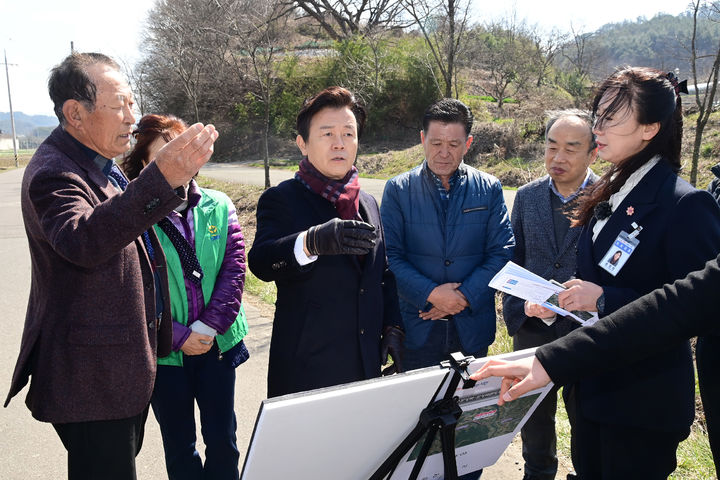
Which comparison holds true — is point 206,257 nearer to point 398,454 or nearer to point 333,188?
Answer: point 333,188

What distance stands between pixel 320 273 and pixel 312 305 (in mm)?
148

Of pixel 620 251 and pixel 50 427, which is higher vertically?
pixel 620 251

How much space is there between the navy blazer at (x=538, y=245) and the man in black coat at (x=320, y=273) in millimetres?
930

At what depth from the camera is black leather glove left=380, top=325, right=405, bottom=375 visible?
8.41 ft

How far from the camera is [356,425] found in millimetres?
1301

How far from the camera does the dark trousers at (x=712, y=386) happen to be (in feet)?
6.91

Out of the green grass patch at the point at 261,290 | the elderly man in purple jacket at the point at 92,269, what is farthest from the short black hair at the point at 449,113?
the green grass patch at the point at 261,290

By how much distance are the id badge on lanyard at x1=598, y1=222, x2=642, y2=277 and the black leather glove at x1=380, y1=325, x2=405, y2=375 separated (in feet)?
3.46

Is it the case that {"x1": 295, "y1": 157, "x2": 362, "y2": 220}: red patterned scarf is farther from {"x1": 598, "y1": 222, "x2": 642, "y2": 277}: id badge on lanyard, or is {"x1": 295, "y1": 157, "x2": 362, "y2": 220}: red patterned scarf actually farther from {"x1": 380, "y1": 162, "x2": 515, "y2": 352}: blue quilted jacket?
{"x1": 598, "y1": 222, "x2": 642, "y2": 277}: id badge on lanyard

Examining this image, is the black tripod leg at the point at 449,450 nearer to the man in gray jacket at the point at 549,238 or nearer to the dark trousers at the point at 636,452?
the dark trousers at the point at 636,452

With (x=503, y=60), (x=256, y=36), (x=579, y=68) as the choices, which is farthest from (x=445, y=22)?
(x=579, y=68)

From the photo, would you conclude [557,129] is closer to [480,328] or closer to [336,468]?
[480,328]

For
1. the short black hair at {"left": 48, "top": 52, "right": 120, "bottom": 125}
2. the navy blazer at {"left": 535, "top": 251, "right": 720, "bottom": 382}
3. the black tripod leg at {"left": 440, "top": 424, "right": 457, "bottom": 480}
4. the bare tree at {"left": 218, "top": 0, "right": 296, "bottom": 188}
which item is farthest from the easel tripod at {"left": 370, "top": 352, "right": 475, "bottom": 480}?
the bare tree at {"left": 218, "top": 0, "right": 296, "bottom": 188}

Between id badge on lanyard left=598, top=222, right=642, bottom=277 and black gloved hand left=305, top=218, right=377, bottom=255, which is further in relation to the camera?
black gloved hand left=305, top=218, right=377, bottom=255
